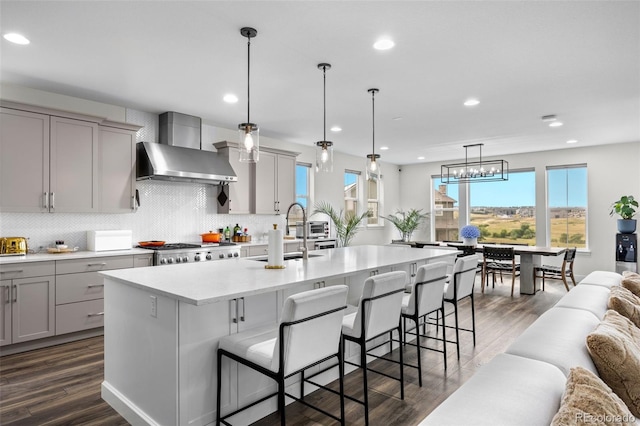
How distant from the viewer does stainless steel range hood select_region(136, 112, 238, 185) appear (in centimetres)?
455

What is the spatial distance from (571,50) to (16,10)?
13.3 ft

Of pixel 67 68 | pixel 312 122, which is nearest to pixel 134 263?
pixel 67 68

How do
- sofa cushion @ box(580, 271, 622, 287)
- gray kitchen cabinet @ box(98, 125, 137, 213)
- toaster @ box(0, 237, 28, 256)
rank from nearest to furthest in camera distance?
sofa cushion @ box(580, 271, 622, 287) → toaster @ box(0, 237, 28, 256) → gray kitchen cabinet @ box(98, 125, 137, 213)

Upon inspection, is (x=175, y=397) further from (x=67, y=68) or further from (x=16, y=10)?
(x=67, y=68)

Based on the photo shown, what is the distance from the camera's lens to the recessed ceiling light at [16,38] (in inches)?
111

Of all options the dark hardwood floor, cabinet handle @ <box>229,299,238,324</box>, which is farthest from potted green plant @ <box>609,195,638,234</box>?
cabinet handle @ <box>229,299,238,324</box>

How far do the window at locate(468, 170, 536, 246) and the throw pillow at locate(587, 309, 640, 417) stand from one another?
23.6 feet

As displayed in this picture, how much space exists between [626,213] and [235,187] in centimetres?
659

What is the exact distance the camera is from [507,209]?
27.5 ft

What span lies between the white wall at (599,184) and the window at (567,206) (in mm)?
107

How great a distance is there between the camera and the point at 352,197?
8.41m

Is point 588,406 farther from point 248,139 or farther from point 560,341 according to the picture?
point 248,139

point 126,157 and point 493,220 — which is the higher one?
point 126,157

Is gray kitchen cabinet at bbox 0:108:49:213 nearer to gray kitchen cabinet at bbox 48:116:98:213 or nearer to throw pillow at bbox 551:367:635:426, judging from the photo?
gray kitchen cabinet at bbox 48:116:98:213
